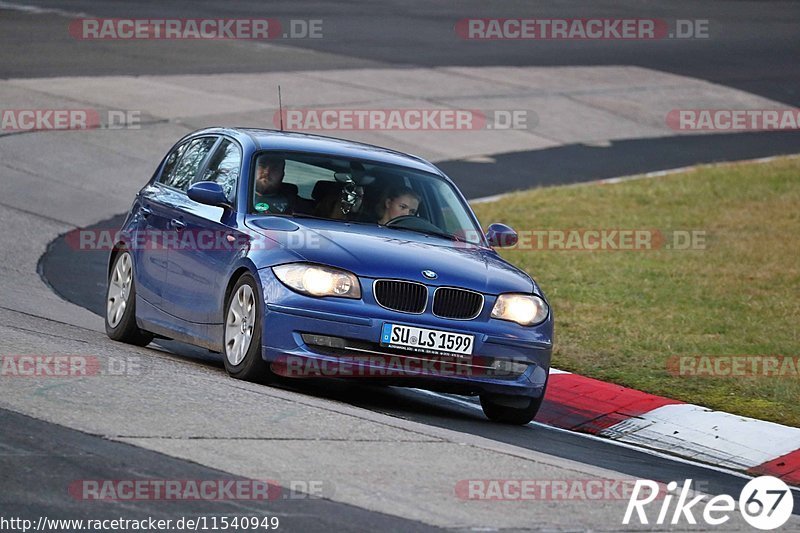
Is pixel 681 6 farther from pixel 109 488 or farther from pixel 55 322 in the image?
pixel 109 488

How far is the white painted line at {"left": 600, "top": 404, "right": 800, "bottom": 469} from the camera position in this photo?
9.71 metres

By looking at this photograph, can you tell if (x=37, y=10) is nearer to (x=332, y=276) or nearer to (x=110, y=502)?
(x=332, y=276)

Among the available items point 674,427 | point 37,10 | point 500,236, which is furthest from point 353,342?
point 37,10

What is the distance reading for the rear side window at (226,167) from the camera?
10.1 m

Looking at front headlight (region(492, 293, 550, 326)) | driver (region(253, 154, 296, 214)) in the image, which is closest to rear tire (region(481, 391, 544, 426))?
front headlight (region(492, 293, 550, 326))

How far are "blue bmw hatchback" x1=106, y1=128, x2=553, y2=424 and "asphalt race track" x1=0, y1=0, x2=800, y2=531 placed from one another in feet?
0.94

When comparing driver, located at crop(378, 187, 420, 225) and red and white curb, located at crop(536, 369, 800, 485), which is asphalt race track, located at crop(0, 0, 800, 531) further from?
driver, located at crop(378, 187, 420, 225)

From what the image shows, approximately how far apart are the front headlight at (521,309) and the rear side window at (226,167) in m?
1.98

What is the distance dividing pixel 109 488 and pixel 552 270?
400 inches

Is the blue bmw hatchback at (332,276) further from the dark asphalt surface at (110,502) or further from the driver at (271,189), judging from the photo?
the dark asphalt surface at (110,502)

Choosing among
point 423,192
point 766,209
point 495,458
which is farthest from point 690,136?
point 495,458

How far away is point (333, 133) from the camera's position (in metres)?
23.0

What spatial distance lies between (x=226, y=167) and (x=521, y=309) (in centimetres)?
237

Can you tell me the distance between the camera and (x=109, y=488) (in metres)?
6.39
